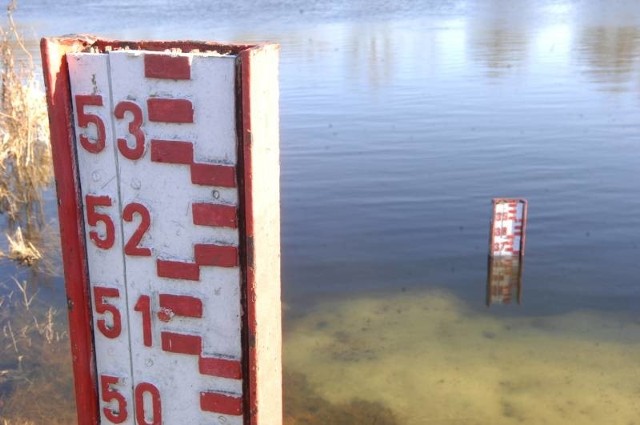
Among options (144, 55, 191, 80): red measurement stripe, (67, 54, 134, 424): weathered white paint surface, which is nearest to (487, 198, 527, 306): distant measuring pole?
(67, 54, 134, 424): weathered white paint surface

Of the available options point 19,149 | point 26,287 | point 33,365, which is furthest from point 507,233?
point 19,149

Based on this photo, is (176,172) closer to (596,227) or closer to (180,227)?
(180,227)

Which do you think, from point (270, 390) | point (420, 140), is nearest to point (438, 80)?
point (420, 140)

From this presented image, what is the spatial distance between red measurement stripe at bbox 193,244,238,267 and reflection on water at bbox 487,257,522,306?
204 inches

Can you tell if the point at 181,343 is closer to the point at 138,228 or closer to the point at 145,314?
the point at 145,314

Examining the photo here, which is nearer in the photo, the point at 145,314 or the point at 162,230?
the point at 162,230

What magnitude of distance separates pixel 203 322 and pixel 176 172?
55 cm

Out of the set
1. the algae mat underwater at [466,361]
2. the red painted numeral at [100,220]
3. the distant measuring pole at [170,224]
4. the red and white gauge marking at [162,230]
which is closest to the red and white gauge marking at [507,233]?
the algae mat underwater at [466,361]

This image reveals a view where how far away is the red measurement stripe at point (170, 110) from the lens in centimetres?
232

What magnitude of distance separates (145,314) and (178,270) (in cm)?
24

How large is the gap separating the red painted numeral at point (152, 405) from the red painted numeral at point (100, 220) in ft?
1.85

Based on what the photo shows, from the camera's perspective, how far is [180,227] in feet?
8.00

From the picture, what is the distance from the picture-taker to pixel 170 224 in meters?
2.45

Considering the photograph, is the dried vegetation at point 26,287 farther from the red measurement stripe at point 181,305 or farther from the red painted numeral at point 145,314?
the red measurement stripe at point 181,305
